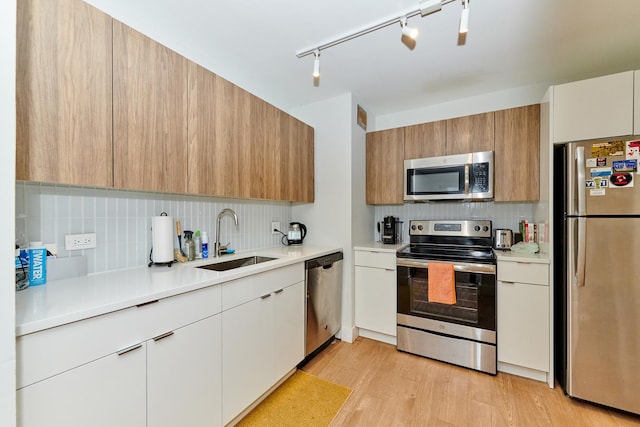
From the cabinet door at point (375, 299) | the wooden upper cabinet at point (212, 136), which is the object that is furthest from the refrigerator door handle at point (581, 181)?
the wooden upper cabinet at point (212, 136)

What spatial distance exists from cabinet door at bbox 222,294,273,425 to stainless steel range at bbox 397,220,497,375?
1254mm

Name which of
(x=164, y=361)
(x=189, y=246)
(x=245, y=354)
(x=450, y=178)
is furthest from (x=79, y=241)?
(x=450, y=178)

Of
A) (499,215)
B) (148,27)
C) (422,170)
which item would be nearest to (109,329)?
(148,27)

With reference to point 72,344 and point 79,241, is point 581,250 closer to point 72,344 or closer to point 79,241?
point 72,344

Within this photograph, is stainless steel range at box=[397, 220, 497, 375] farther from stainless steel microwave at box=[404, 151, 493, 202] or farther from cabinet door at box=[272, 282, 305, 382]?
cabinet door at box=[272, 282, 305, 382]

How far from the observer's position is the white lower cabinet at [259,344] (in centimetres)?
146

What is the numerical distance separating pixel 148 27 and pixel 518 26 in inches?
90.7

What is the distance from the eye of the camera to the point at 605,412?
5.51 ft

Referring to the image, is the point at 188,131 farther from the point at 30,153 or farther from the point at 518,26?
the point at 518,26

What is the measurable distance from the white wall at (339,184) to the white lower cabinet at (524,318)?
48.6 inches

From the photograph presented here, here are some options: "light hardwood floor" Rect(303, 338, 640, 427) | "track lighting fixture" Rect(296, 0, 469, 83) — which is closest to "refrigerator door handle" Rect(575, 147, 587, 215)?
→ "track lighting fixture" Rect(296, 0, 469, 83)

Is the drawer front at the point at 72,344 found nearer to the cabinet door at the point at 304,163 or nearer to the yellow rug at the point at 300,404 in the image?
the yellow rug at the point at 300,404

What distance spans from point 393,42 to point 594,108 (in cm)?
138

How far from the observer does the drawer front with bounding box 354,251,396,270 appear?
96.3 inches
